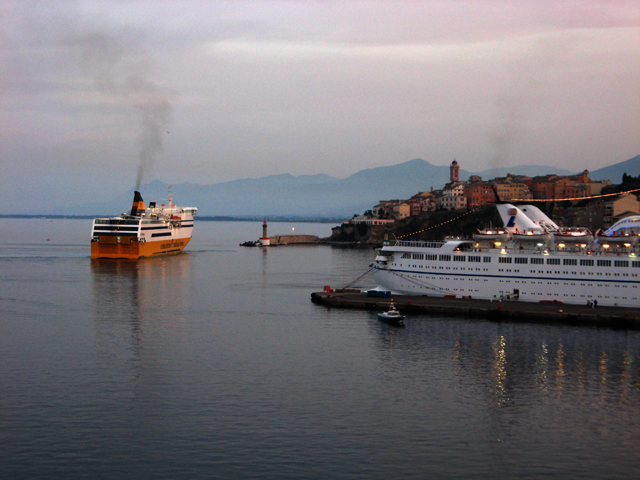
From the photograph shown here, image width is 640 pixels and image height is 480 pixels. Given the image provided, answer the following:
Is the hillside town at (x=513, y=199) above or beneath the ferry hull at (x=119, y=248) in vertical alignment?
above

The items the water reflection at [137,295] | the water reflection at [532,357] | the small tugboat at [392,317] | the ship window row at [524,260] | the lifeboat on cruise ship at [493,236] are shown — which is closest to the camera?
the water reflection at [532,357]

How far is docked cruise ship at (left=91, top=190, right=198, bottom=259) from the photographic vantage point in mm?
84562

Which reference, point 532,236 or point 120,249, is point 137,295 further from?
point 120,249

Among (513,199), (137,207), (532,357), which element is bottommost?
(532,357)

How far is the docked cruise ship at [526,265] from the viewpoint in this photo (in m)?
40.5

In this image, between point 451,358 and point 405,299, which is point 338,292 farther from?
point 451,358

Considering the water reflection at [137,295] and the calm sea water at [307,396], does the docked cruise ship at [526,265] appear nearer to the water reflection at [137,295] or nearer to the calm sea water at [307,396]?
the calm sea water at [307,396]

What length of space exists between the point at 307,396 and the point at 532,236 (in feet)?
84.3

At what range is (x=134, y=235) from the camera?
8462 cm

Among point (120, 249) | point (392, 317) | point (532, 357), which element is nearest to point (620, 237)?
point (532, 357)

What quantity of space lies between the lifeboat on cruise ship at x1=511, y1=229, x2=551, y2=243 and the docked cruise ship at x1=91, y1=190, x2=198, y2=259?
5558 cm


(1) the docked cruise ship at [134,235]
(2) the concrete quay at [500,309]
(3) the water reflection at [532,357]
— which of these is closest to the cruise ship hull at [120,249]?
(1) the docked cruise ship at [134,235]

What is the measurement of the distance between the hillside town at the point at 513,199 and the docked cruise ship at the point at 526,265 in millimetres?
51261

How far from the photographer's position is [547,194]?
411 ft
